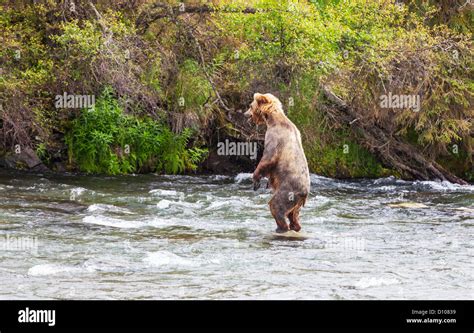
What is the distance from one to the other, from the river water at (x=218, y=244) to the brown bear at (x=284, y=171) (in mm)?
349

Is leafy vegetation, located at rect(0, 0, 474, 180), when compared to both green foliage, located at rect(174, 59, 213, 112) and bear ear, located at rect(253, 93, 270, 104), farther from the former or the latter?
bear ear, located at rect(253, 93, 270, 104)

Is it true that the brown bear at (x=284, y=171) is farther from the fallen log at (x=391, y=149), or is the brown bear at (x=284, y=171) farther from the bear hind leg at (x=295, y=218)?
the fallen log at (x=391, y=149)

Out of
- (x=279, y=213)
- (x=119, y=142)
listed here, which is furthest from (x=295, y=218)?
(x=119, y=142)

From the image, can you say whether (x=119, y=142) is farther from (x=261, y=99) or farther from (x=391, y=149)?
(x=261, y=99)

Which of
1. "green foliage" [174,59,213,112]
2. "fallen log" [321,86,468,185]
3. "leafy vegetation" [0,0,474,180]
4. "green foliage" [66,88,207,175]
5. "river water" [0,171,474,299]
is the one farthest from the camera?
"fallen log" [321,86,468,185]

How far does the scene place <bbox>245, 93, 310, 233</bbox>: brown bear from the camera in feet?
34.7

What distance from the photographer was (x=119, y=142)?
17.6 metres

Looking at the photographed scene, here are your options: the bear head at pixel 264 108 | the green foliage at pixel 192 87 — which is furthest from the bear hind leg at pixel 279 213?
the green foliage at pixel 192 87

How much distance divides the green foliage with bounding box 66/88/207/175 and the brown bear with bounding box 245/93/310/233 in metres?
7.09

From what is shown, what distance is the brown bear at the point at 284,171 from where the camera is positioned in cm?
1057

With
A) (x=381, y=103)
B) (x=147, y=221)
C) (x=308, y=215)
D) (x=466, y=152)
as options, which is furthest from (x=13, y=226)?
(x=466, y=152)

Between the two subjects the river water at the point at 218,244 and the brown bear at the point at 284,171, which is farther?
the brown bear at the point at 284,171

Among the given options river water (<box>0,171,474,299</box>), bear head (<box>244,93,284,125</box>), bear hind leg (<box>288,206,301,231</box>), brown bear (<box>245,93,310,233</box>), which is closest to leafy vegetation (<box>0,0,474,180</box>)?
river water (<box>0,171,474,299</box>)
